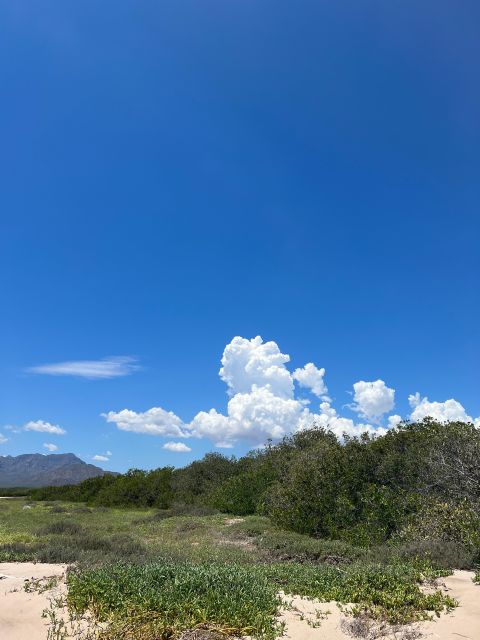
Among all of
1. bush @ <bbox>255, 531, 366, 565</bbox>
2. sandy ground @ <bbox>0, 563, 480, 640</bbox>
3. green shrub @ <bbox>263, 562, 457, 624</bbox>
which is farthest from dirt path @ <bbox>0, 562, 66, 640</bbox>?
bush @ <bbox>255, 531, 366, 565</bbox>

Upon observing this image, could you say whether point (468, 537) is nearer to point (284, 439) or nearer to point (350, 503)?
point (350, 503)

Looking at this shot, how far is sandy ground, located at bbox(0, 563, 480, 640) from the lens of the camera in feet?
18.8

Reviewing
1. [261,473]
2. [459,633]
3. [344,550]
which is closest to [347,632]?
[459,633]

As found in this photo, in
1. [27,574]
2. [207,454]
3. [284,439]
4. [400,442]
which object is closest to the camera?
[27,574]

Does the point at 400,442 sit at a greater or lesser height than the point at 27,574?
greater

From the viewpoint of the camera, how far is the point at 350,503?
15688mm

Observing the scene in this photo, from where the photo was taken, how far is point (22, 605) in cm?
684

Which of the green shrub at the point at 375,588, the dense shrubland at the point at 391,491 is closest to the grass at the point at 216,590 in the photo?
the green shrub at the point at 375,588

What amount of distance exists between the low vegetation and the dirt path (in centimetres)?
47

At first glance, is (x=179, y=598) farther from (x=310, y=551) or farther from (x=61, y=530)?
(x=61, y=530)

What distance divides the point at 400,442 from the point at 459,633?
1222 cm

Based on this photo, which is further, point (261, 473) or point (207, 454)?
point (207, 454)

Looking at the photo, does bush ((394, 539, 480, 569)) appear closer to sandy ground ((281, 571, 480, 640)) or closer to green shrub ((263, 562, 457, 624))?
green shrub ((263, 562, 457, 624))

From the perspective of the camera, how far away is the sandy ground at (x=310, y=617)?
5.73 m
